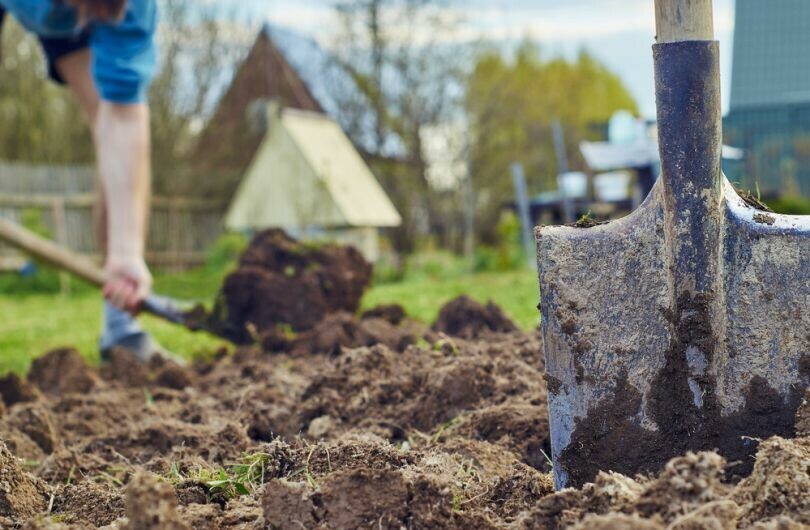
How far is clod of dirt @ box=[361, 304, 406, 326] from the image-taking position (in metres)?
4.42

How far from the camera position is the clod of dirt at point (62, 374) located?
3.68 metres

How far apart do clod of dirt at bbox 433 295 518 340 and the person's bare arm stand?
1.39m

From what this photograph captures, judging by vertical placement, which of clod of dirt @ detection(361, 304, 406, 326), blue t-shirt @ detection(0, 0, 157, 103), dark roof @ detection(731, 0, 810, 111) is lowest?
clod of dirt @ detection(361, 304, 406, 326)

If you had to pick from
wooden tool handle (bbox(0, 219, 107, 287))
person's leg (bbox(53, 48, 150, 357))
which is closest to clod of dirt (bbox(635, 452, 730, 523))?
person's leg (bbox(53, 48, 150, 357))

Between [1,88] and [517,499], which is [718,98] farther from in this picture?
[1,88]

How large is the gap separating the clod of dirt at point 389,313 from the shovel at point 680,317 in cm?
262

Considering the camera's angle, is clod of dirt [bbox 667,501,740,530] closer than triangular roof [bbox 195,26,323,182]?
Yes

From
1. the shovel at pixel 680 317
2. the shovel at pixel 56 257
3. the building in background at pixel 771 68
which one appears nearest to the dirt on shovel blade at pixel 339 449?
the shovel at pixel 680 317

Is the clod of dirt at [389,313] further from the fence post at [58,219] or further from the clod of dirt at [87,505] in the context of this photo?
the fence post at [58,219]

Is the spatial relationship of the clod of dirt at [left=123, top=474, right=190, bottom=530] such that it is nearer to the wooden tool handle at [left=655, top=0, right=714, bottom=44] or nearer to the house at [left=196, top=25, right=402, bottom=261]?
the wooden tool handle at [left=655, top=0, right=714, bottom=44]

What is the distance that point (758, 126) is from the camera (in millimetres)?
23969

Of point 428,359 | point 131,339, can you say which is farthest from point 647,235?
point 131,339

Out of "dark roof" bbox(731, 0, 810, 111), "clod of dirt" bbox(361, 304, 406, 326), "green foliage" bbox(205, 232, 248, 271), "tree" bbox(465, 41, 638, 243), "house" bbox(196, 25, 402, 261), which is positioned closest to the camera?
"clod of dirt" bbox(361, 304, 406, 326)

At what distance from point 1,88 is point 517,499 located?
13.1 m
